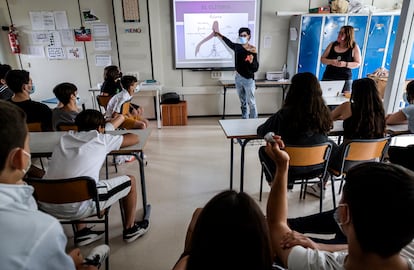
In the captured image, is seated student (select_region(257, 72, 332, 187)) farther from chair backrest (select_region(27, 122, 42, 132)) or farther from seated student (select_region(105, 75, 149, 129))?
chair backrest (select_region(27, 122, 42, 132))

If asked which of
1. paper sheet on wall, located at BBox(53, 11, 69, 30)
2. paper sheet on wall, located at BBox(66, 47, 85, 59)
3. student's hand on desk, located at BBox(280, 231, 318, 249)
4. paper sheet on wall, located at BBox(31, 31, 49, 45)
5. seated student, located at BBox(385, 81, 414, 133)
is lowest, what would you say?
student's hand on desk, located at BBox(280, 231, 318, 249)

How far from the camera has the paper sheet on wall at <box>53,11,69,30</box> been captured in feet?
16.0

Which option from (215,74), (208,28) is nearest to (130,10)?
(208,28)

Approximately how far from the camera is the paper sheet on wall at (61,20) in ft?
16.0

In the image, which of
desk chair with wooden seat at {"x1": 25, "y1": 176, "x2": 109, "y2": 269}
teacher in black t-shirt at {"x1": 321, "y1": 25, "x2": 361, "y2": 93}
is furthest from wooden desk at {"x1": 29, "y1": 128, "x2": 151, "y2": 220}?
teacher in black t-shirt at {"x1": 321, "y1": 25, "x2": 361, "y2": 93}

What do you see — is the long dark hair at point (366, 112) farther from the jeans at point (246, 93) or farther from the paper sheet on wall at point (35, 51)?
the paper sheet on wall at point (35, 51)

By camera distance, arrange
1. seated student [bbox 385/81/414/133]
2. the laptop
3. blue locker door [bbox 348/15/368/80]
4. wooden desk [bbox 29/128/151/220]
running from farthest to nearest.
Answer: blue locker door [bbox 348/15/368/80], the laptop, seated student [bbox 385/81/414/133], wooden desk [bbox 29/128/151/220]

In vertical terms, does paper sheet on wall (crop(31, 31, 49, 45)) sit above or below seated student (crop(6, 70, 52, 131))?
above

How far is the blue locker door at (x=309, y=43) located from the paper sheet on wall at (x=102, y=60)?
3.32 metres

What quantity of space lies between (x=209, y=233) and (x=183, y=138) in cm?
385

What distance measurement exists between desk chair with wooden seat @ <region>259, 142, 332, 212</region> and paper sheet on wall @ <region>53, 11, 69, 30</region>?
4.41 metres

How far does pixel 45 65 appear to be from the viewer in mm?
5148

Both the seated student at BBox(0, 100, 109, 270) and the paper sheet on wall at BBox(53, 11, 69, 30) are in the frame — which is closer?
the seated student at BBox(0, 100, 109, 270)

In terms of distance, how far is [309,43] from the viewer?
488cm
